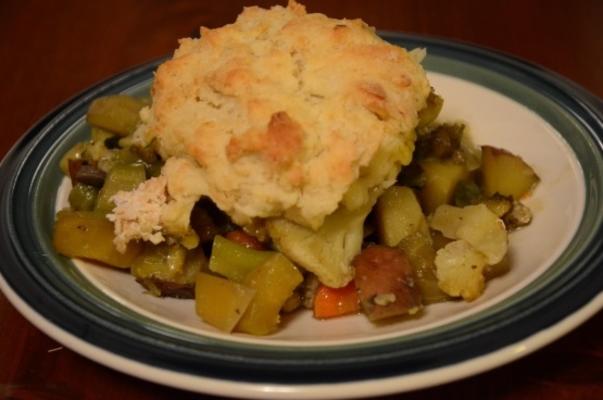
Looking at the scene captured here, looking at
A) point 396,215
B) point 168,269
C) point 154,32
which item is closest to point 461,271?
point 396,215

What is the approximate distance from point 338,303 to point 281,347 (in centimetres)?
27

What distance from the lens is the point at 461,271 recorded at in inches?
54.1

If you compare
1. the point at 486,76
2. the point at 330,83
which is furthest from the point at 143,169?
the point at 486,76

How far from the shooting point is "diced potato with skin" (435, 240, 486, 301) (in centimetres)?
136

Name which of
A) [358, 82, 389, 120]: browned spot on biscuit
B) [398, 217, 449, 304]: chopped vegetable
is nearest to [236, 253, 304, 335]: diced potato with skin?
[398, 217, 449, 304]: chopped vegetable

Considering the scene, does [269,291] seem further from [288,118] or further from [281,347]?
[288,118]

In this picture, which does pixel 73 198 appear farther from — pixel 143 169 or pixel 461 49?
pixel 461 49

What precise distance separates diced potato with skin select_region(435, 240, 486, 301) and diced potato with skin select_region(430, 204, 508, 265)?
34 mm

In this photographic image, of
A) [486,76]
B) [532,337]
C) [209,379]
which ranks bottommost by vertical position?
[209,379]

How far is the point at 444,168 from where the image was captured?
1.66 m

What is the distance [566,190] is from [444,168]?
27 cm

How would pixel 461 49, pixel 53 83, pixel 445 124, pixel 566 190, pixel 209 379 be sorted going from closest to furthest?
pixel 209 379 → pixel 566 190 → pixel 445 124 → pixel 461 49 → pixel 53 83

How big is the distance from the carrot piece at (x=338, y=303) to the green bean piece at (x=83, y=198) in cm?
63

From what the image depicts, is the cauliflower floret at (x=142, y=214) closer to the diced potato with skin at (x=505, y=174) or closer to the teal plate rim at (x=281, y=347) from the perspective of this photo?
the teal plate rim at (x=281, y=347)
